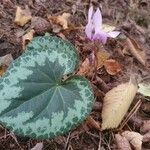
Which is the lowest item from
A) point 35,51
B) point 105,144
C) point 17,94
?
point 105,144

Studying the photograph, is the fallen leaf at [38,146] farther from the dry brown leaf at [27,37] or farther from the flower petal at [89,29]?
the dry brown leaf at [27,37]

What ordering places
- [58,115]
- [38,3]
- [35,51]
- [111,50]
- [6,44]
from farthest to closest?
[38,3] → [111,50] → [6,44] → [35,51] → [58,115]

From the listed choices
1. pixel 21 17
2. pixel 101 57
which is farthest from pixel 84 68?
pixel 21 17

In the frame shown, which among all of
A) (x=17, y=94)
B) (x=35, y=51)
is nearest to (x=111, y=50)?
(x=35, y=51)

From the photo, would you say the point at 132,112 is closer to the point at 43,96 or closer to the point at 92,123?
the point at 92,123

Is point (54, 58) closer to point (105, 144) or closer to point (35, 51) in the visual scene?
point (35, 51)

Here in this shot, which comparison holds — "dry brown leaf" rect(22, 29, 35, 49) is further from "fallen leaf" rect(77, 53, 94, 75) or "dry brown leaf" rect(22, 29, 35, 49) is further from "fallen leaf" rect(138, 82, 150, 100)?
"fallen leaf" rect(138, 82, 150, 100)

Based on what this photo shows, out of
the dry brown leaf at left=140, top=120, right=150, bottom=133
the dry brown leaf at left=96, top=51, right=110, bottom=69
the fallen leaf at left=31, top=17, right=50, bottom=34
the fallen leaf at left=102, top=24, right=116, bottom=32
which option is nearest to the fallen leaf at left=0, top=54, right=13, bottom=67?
the fallen leaf at left=31, top=17, right=50, bottom=34
